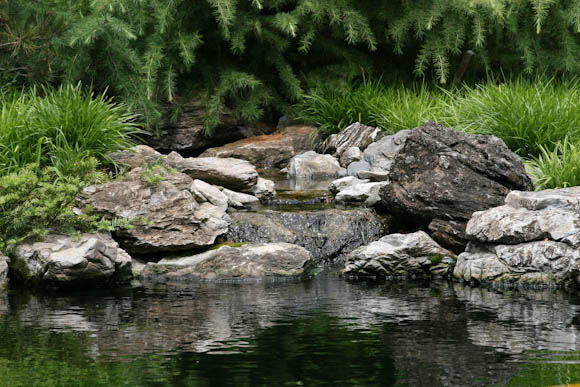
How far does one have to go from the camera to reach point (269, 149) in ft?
36.4

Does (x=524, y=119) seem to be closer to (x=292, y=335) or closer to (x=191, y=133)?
(x=191, y=133)

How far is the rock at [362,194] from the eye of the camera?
8.04 metres

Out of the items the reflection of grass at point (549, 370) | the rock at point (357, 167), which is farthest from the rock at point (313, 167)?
the reflection of grass at point (549, 370)

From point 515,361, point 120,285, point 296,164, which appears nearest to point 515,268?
point 515,361

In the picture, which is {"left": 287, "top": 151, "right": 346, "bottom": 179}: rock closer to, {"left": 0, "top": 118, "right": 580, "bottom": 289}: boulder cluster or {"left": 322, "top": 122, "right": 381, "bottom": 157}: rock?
{"left": 322, "top": 122, "right": 381, "bottom": 157}: rock

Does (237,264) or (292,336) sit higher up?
(237,264)

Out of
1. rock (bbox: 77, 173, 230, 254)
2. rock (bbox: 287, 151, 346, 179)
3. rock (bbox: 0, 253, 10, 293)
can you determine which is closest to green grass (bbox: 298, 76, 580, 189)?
rock (bbox: 287, 151, 346, 179)

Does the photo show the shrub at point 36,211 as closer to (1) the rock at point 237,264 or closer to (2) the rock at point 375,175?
(1) the rock at point 237,264

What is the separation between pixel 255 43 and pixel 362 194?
14.3 ft

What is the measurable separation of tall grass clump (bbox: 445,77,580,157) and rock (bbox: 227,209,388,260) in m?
2.12

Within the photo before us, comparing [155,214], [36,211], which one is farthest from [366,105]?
[36,211]

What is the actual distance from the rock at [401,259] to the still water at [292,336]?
1.11ft

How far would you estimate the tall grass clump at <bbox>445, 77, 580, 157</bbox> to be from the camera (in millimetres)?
8641

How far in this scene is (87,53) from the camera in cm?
966
